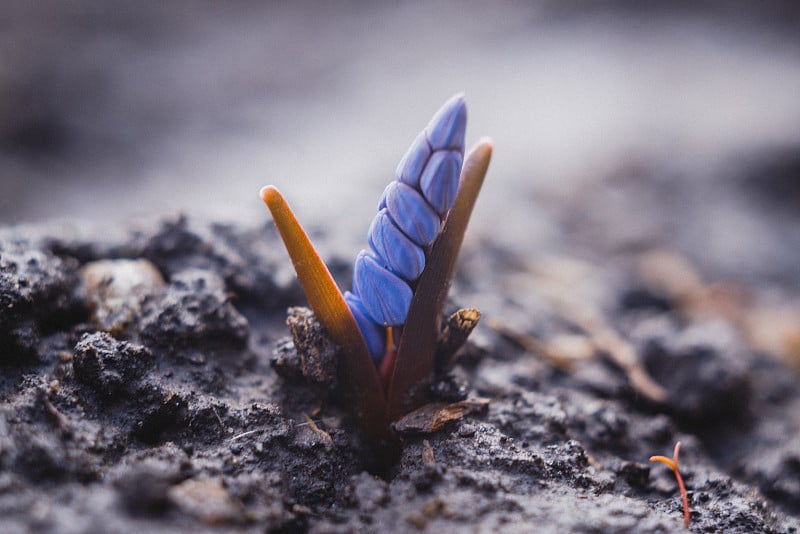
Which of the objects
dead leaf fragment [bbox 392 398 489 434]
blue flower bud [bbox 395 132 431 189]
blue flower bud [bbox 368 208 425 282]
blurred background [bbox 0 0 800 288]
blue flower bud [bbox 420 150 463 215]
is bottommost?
dead leaf fragment [bbox 392 398 489 434]

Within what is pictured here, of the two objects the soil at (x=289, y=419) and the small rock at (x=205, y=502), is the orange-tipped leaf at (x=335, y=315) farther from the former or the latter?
the small rock at (x=205, y=502)

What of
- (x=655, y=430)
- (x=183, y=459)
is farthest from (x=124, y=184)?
(x=655, y=430)

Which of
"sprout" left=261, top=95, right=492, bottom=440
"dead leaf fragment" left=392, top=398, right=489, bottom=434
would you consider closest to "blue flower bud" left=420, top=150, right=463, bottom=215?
"sprout" left=261, top=95, right=492, bottom=440

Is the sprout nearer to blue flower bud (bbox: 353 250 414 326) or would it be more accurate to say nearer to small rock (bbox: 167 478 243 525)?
blue flower bud (bbox: 353 250 414 326)

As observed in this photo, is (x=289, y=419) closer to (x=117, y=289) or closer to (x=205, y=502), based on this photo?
(x=205, y=502)

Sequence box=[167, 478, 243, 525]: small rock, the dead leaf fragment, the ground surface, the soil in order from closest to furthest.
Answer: box=[167, 478, 243, 525]: small rock
the soil
the ground surface
the dead leaf fragment
